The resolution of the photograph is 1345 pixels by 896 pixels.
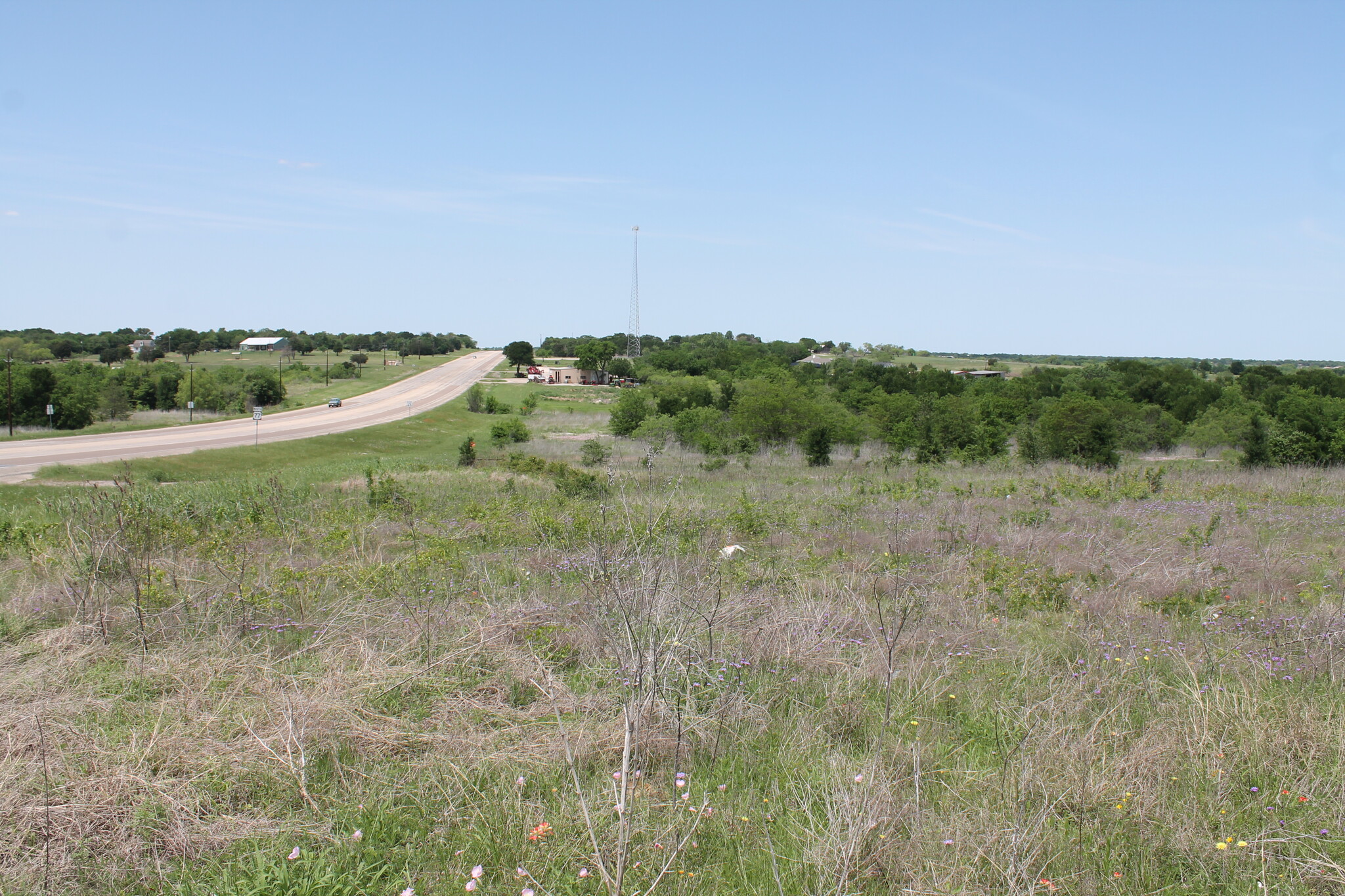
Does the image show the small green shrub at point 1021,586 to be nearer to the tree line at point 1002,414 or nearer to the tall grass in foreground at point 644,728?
the tall grass in foreground at point 644,728

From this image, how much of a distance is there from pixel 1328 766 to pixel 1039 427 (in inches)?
1512

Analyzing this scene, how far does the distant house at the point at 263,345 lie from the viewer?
468 ft

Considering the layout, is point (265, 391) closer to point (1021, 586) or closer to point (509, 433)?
point (509, 433)

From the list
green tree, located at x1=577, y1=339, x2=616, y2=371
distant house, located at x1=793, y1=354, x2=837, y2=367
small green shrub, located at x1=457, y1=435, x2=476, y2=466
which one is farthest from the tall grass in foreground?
distant house, located at x1=793, y1=354, x2=837, y2=367

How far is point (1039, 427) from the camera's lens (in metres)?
39.2

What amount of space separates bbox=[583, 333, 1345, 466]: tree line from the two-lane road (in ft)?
66.8

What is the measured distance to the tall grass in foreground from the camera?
3227mm

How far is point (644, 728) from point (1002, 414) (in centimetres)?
7369

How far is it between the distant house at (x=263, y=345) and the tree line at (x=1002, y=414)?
84503 millimetres

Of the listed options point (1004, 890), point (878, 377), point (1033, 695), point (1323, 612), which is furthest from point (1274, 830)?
point (878, 377)

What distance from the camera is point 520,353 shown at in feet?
477


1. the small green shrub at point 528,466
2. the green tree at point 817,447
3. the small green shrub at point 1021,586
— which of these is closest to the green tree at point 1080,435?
the green tree at point 817,447

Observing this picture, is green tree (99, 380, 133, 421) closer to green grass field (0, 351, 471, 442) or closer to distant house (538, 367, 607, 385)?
green grass field (0, 351, 471, 442)

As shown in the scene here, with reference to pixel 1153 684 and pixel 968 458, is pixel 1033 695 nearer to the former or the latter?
pixel 1153 684
